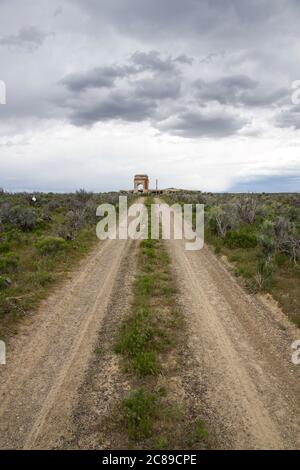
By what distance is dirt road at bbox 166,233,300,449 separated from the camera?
527 centimetres

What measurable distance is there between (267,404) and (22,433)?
385 cm

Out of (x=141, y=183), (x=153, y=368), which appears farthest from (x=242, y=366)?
(x=141, y=183)

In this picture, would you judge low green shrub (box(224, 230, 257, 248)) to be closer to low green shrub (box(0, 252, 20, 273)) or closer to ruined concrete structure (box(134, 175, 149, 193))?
low green shrub (box(0, 252, 20, 273))

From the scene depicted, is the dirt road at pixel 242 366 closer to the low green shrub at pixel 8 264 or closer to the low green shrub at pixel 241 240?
the low green shrub at pixel 241 240

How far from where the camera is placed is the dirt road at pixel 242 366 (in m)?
5.27

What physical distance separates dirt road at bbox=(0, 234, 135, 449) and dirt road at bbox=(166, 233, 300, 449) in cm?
228

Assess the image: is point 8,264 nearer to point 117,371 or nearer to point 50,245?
point 50,245

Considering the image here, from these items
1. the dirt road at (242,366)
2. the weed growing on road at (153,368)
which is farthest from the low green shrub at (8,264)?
the dirt road at (242,366)

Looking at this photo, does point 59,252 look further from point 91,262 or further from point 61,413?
point 61,413

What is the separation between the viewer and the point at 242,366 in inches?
272

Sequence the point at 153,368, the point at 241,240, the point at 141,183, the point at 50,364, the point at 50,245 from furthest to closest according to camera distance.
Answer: the point at 141,183 < the point at 241,240 < the point at 50,245 < the point at 50,364 < the point at 153,368

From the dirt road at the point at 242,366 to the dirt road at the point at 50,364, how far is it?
228 centimetres

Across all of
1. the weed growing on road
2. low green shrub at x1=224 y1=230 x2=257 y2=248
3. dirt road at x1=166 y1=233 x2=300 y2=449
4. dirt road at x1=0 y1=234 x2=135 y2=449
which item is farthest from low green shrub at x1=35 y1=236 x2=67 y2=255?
low green shrub at x1=224 y1=230 x2=257 y2=248

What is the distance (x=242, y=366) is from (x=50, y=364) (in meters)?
3.75
